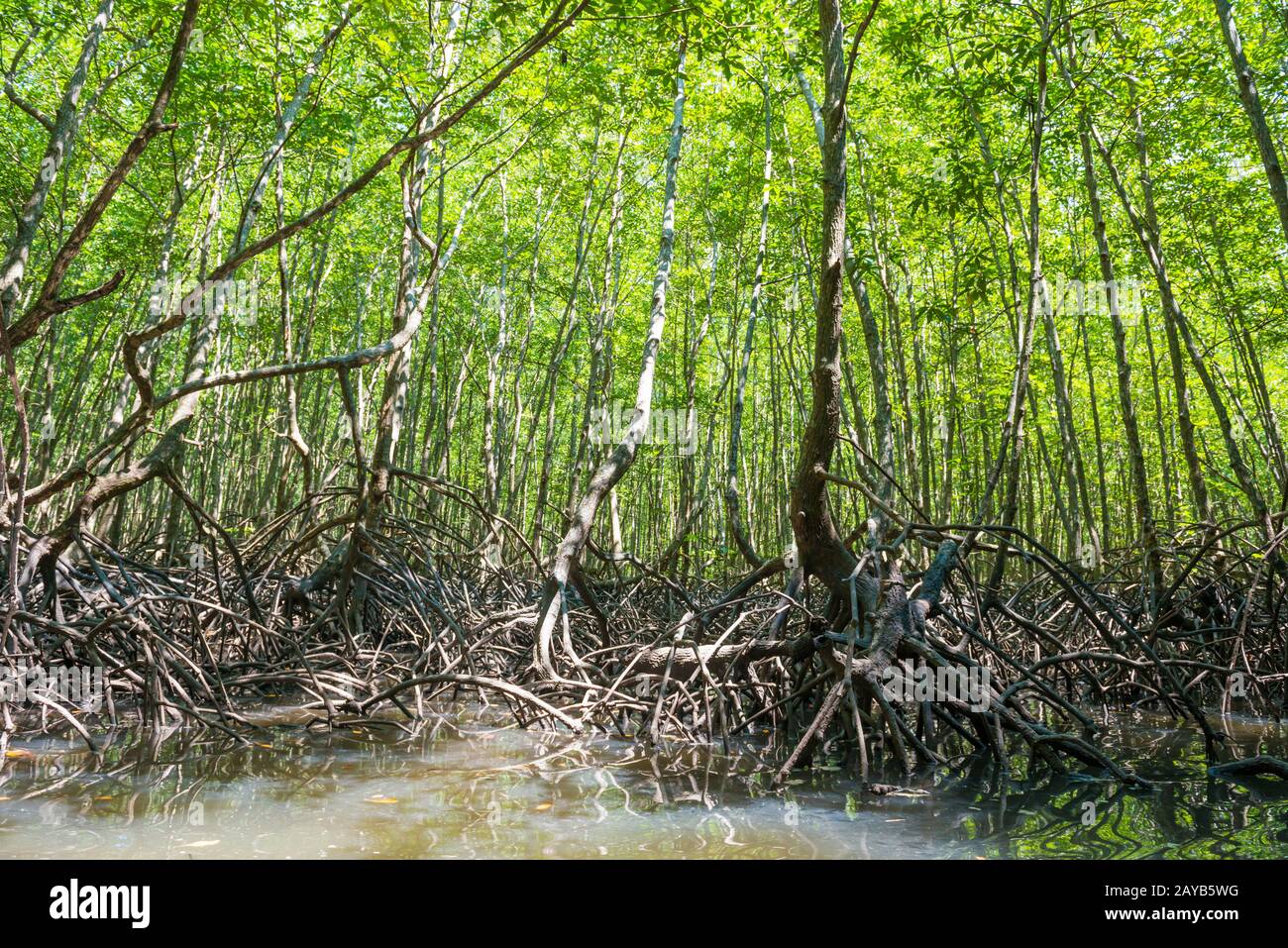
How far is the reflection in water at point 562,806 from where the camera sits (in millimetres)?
2182

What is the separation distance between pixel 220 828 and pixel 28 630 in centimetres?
238

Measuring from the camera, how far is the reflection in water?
2182 millimetres

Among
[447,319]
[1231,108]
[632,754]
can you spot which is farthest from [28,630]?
[447,319]

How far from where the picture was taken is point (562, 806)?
263 cm

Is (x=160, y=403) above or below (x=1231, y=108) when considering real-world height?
below

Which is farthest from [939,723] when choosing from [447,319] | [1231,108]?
[447,319]

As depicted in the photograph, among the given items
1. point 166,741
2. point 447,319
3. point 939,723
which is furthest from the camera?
point 447,319

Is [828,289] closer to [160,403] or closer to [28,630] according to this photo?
[160,403]

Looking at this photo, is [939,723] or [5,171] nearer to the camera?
[939,723]

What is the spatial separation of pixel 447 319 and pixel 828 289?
12604 millimetres

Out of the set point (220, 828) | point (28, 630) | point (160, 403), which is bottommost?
point (220, 828)

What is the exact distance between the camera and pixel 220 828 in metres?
2.26
